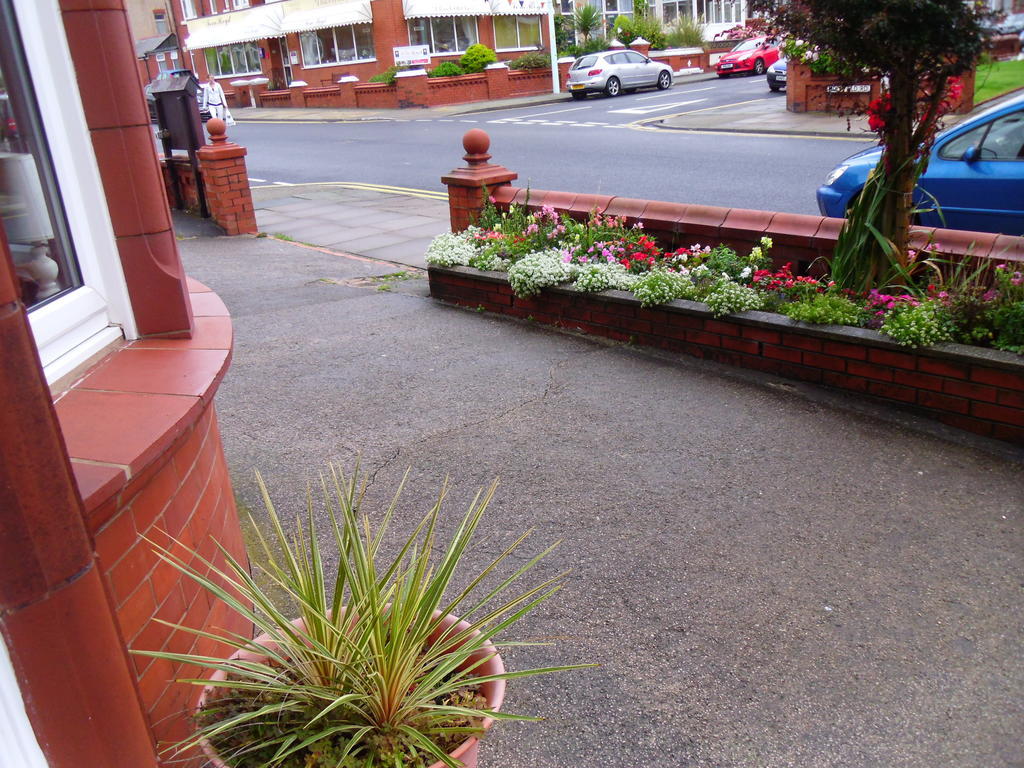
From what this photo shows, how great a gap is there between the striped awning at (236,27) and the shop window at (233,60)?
0.96m

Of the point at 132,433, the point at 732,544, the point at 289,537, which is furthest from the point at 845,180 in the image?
the point at 132,433

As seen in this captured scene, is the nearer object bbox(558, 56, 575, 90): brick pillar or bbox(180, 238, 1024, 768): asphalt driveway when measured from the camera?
bbox(180, 238, 1024, 768): asphalt driveway

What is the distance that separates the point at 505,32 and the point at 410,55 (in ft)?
26.5

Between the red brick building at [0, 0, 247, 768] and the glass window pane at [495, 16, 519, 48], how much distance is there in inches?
1692

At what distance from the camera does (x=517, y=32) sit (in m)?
44.2

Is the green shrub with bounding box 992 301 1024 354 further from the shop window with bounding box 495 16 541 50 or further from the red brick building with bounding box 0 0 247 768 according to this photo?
the shop window with bounding box 495 16 541 50

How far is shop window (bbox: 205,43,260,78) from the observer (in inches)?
1934

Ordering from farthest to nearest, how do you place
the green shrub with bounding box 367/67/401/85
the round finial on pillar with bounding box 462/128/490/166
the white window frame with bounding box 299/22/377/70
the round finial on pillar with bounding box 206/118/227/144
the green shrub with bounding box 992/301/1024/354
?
1. the white window frame with bounding box 299/22/377/70
2. the green shrub with bounding box 367/67/401/85
3. the round finial on pillar with bounding box 206/118/227/144
4. the round finial on pillar with bounding box 462/128/490/166
5. the green shrub with bounding box 992/301/1024/354

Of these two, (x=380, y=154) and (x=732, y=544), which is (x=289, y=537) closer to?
(x=732, y=544)

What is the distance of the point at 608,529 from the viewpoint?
13.4 ft

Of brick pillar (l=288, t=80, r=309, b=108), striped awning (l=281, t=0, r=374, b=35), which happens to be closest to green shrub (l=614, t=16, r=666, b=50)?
striped awning (l=281, t=0, r=374, b=35)

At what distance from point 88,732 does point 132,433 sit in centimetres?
82

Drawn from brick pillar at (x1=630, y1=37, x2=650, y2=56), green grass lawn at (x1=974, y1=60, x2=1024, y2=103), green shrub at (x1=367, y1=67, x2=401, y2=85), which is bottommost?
green grass lawn at (x1=974, y1=60, x2=1024, y2=103)

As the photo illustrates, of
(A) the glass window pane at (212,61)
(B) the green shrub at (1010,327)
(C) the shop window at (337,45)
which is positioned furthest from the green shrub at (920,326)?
(A) the glass window pane at (212,61)
